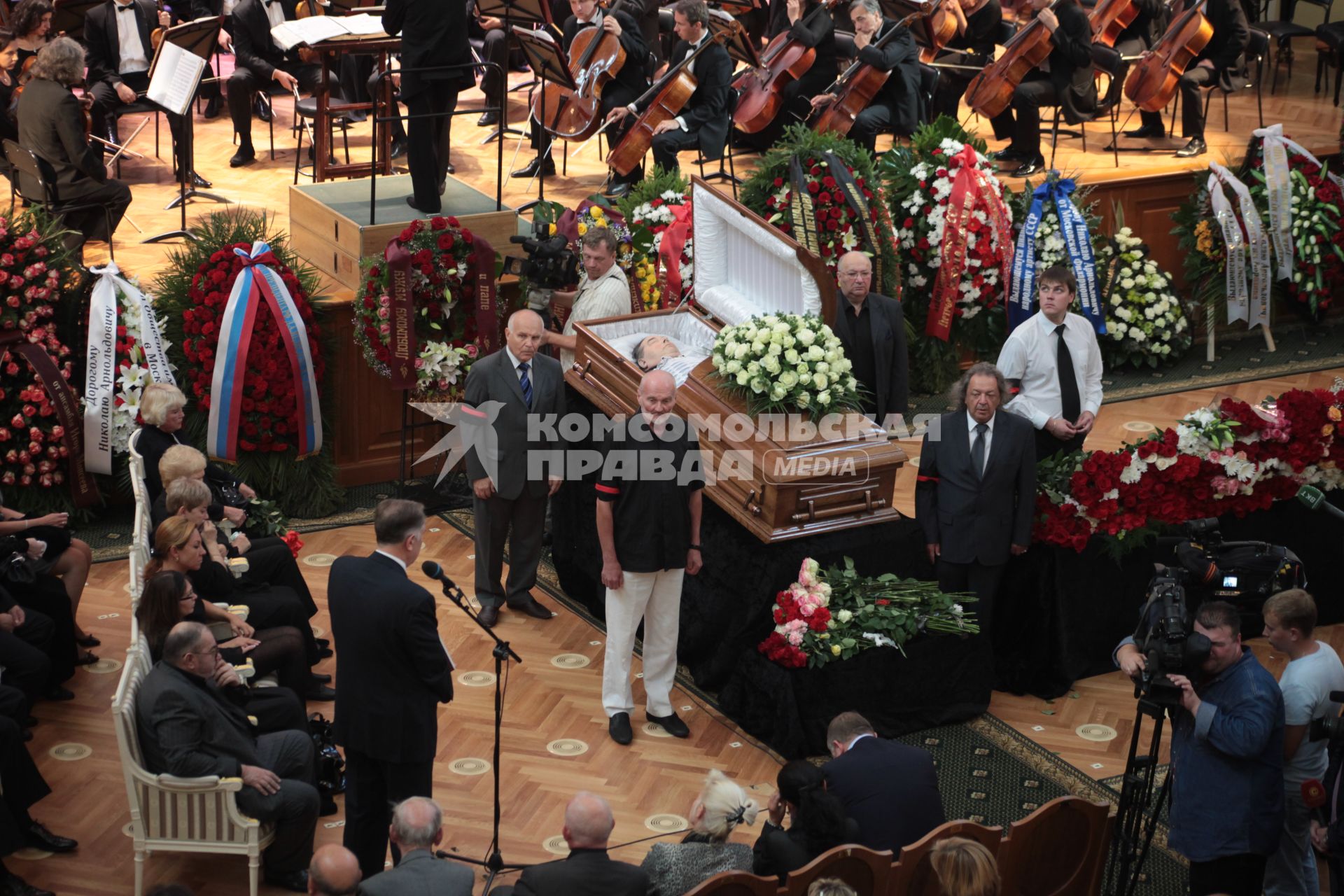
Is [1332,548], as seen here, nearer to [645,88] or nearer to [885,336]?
[885,336]

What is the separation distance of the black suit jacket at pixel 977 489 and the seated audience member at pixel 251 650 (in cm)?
247

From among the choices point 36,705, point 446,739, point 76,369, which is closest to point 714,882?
point 446,739

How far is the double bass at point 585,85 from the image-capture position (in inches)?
395

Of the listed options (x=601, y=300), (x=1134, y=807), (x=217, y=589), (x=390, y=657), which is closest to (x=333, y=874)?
(x=390, y=657)

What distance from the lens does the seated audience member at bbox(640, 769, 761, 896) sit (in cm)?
453

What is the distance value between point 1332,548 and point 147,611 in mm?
5030

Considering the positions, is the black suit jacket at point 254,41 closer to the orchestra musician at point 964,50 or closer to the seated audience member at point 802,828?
the orchestra musician at point 964,50

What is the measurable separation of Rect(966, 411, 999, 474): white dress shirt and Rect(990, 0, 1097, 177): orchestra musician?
4.84m

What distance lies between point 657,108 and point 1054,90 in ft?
9.25

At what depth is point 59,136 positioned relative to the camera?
879cm

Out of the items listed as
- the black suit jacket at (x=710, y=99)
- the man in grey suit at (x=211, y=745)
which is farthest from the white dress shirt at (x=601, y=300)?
the man in grey suit at (x=211, y=745)

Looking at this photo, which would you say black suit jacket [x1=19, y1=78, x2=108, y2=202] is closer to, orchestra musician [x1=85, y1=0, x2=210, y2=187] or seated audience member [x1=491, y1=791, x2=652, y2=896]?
orchestra musician [x1=85, y1=0, x2=210, y2=187]

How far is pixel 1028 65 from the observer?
35.0 feet

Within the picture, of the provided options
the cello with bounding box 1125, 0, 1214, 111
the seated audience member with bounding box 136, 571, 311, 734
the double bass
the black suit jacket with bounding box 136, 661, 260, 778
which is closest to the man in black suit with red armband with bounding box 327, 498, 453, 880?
the black suit jacket with bounding box 136, 661, 260, 778
